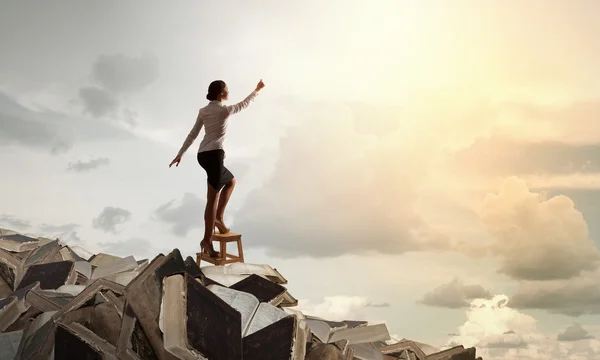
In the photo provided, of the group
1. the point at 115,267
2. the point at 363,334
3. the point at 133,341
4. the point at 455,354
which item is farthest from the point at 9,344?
the point at 455,354

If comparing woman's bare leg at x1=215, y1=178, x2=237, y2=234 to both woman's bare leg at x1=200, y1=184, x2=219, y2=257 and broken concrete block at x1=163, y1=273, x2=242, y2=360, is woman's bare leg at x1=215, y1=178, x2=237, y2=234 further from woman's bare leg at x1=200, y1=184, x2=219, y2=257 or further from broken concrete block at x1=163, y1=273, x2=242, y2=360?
broken concrete block at x1=163, y1=273, x2=242, y2=360

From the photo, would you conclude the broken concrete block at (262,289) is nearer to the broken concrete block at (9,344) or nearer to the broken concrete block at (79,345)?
the broken concrete block at (79,345)

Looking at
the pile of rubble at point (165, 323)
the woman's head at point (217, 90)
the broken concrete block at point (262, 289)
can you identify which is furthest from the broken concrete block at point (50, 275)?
the woman's head at point (217, 90)

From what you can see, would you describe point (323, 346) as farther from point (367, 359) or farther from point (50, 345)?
point (50, 345)

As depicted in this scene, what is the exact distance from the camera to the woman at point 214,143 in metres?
6.39

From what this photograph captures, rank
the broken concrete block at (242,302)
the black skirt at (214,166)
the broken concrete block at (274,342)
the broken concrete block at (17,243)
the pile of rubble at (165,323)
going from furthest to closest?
the broken concrete block at (17,243) < the black skirt at (214,166) < the broken concrete block at (242,302) < the broken concrete block at (274,342) < the pile of rubble at (165,323)

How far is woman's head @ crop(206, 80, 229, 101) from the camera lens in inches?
251

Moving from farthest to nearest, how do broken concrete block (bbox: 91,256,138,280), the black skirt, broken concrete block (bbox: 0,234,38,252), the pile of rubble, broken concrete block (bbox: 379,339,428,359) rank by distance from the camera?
1. broken concrete block (bbox: 0,234,38,252)
2. the black skirt
3. broken concrete block (bbox: 91,256,138,280)
4. broken concrete block (bbox: 379,339,428,359)
5. the pile of rubble

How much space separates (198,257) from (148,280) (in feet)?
9.93

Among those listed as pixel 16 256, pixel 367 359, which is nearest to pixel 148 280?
pixel 367 359

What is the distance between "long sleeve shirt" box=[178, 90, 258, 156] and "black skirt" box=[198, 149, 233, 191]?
6 cm

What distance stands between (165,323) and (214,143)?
9.87 feet

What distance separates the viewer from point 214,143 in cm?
645

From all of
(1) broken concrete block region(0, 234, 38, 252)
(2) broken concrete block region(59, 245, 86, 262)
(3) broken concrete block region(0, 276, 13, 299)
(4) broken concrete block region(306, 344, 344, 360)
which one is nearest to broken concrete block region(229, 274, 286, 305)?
(4) broken concrete block region(306, 344, 344, 360)
